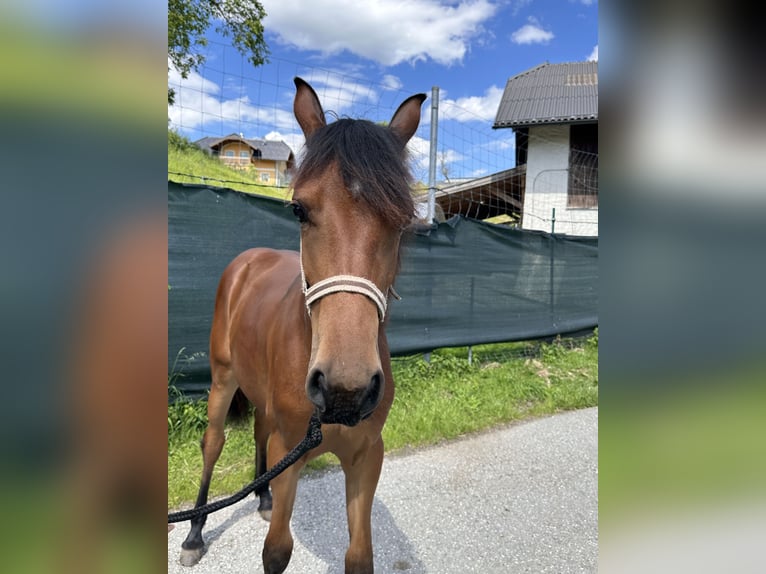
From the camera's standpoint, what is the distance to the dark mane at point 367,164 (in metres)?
1.29

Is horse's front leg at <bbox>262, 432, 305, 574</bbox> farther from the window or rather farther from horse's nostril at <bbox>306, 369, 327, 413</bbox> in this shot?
the window

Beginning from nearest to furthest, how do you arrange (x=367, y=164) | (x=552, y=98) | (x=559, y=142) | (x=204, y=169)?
(x=367, y=164) → (x=552, y=98) → (x=559, y=142) → (x=204, y=169)

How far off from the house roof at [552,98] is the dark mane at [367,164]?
9276 mm

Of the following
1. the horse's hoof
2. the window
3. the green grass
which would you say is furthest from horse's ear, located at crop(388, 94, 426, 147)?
the window

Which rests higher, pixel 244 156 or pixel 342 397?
pixel 244 156

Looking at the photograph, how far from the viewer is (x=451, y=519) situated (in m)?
2.80

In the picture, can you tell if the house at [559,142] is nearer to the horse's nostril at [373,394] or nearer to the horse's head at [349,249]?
the horse's head at [349,249]

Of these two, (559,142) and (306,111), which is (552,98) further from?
(306,111)

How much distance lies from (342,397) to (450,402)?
3497 millimetres

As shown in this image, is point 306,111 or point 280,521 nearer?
point 306,111

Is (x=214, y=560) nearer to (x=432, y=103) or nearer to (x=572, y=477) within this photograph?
(x=572, y=477)

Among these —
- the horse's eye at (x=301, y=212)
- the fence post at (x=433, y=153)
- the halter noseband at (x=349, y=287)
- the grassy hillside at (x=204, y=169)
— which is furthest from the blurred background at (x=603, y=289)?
the grassy hillside at (x=204, y=169)

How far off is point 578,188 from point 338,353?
10138 mm

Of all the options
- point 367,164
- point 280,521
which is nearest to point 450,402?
point 280,521
